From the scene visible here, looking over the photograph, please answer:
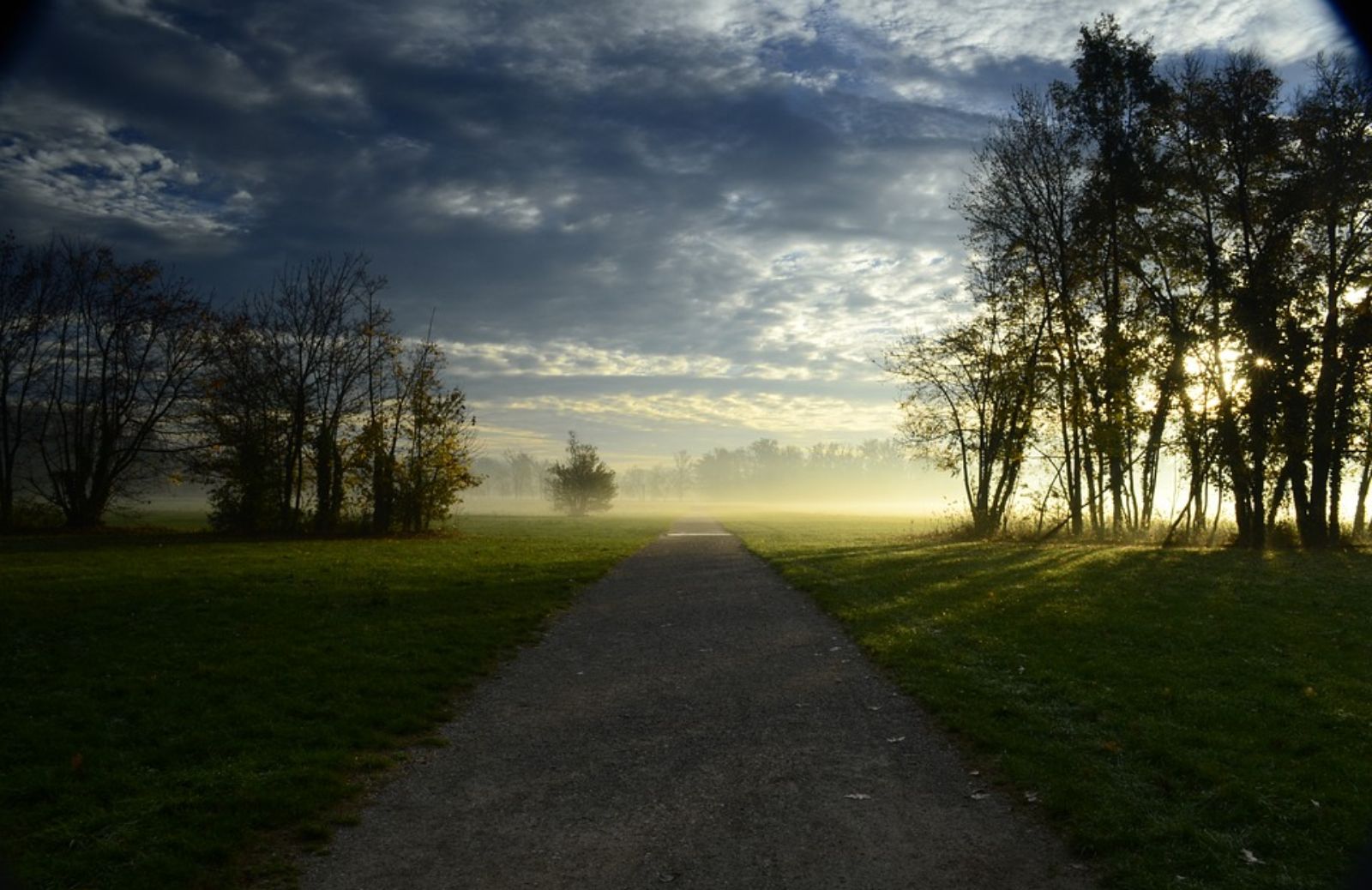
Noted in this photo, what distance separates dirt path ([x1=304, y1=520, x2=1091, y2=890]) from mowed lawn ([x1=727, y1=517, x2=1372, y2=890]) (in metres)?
0.65

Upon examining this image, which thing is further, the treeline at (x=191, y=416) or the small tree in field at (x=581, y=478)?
the small tree in field at (x=581, y=478)

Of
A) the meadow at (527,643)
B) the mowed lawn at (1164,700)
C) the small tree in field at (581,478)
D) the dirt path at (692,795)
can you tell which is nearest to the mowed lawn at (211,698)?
the meadow at (527,643)

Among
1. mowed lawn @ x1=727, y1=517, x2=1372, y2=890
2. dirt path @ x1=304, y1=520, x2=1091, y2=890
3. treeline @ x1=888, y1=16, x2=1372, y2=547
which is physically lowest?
dirt path @ x1=304, y1=520, x2=1091, y2=890

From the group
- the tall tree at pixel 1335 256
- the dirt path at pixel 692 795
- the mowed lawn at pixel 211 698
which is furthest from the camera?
the tall tree at pixel 1335 256

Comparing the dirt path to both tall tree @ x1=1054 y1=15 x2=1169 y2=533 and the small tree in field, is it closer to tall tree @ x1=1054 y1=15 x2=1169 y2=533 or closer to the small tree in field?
tall tree @ x1=1054 y1=15 x2=1169 y2=533

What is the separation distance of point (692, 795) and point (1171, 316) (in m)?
29.3

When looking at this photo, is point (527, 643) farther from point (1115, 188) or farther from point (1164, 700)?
point (1115, 188)

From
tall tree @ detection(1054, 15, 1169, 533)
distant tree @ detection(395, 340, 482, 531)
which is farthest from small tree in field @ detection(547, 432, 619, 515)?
tall tree @ detection(1054, 15, 1169, 533)

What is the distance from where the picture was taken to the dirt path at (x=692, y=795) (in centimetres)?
507

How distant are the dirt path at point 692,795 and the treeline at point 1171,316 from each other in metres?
22.4

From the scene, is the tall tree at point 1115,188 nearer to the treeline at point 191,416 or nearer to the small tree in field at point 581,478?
the treeline at point 191,416

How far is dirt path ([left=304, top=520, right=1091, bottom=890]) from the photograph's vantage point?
5070mm

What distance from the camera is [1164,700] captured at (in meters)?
8.57

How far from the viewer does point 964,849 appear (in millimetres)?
5324
